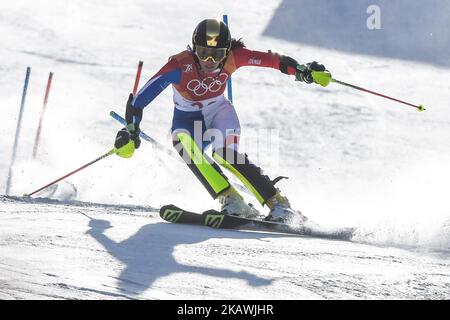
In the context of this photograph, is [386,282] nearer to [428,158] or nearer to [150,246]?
[150,246]

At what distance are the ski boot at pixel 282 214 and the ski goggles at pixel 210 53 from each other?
1068 millimetres

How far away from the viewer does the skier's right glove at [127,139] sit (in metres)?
6.61

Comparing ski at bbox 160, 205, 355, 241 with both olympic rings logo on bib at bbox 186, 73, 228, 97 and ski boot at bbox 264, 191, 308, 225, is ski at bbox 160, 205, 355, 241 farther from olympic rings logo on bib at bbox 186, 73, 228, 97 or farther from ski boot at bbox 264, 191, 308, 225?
olympic rings logo on bib at bbox 186, 73, 228, 97

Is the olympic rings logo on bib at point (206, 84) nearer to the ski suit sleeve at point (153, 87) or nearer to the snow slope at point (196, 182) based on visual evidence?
the ski suit sleeve at point (153, 87)

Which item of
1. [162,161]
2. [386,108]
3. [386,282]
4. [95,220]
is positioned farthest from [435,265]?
[386,108]

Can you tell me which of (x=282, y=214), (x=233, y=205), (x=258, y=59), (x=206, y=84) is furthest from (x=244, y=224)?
(x=258, y=59)

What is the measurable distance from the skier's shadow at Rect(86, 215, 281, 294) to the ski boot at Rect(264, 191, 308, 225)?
0.28 m

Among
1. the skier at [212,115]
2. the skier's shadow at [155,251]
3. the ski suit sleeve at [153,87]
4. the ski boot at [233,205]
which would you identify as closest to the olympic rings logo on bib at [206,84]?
the skier at [212,115]

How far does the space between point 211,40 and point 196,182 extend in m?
3.43

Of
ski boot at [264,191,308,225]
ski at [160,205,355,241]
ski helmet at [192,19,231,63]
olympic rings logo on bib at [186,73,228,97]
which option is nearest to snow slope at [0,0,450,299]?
ski at [160,205,355,241]

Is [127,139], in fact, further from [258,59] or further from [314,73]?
[314,73]

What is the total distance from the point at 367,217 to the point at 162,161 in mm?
3108

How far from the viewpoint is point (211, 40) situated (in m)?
6.52

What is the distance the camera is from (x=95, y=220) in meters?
6.22
